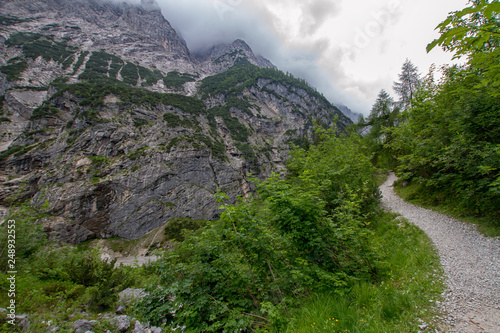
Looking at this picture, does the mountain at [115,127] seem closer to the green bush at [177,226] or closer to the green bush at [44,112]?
the green bush at [44,112]

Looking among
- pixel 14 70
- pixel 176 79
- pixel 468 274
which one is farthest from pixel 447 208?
pixel 176 79

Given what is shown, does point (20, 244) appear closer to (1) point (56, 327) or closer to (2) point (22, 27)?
(1) point (56, 327)

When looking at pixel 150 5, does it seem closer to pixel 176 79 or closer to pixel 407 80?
pixel 176 79

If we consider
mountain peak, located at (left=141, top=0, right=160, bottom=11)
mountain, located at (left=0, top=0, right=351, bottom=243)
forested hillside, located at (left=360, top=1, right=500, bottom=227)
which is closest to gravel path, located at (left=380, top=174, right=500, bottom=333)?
forested hillside, located at (left=360, top=1, right=500, bottom=227)

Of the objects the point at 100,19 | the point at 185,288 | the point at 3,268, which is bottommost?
the point at 3,268

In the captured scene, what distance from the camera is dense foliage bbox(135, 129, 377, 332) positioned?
3.33 metres

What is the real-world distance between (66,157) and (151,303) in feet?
218

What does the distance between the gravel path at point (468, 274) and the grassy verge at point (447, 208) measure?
0.26 m

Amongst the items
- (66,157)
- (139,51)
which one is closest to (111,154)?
(66,157)

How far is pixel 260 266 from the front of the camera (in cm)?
431

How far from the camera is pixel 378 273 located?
4.57m

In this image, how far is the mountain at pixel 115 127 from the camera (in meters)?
45.6

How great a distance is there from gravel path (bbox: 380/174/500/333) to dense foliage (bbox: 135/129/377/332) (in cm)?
141

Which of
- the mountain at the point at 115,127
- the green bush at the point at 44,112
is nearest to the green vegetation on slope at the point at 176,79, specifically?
the mountain at the point at 115,127
